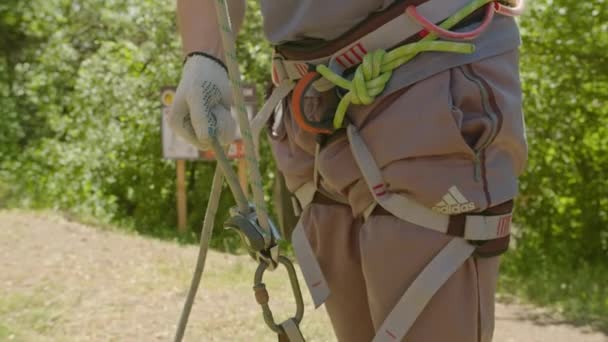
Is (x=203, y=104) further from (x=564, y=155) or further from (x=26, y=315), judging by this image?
(x=564, y=155)

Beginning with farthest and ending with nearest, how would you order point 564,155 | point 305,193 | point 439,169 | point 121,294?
point 564,155 < point 121,294 < point 305,193 < point 439,169

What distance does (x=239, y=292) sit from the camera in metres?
5.27

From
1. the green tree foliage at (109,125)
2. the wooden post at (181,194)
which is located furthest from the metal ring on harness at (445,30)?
the green tree foliage at (109,125)

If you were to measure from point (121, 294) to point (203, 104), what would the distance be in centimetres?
333

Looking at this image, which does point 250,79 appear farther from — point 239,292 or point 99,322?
point 99,322

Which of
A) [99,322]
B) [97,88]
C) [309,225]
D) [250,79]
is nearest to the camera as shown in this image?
[309,225]

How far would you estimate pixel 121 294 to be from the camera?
485 centimetres

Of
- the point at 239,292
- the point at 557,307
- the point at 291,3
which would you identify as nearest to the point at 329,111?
the point at 291,3

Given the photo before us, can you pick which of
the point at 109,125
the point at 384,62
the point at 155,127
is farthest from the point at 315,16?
the point at 109,125

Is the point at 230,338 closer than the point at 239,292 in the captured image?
Yes

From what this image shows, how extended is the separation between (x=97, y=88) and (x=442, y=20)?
29.7 ft

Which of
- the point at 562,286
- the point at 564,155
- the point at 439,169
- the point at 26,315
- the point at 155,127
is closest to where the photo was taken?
the point at 439,169

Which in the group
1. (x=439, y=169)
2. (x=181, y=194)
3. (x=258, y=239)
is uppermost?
(x=439, y=169)

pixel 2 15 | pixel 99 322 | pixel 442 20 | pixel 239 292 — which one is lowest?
pixel 239 292
